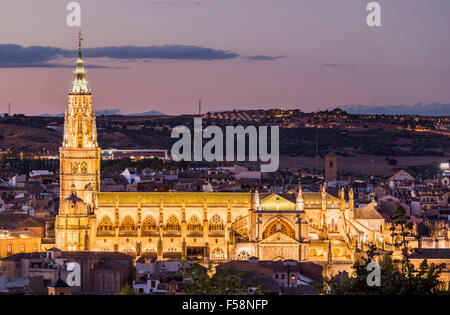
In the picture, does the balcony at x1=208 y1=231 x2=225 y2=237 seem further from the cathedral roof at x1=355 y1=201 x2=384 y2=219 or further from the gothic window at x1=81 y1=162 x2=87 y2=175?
the gothic window at x1=81 y1=162 x2=87 y2=175

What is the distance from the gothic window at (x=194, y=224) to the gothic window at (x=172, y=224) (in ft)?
3.07

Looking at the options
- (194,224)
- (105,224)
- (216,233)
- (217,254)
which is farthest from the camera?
(194,224)

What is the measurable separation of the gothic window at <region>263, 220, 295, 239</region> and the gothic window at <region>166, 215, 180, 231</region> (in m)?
7.35

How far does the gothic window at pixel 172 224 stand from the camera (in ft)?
294

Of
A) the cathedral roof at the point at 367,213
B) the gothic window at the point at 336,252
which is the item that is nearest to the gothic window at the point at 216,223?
the gothic window at the point at 336,252

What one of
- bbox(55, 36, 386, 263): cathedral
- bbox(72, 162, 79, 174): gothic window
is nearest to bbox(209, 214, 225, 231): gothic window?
bbox(55, 36, 386, 263): cathedral

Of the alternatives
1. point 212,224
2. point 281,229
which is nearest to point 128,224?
point 212,224

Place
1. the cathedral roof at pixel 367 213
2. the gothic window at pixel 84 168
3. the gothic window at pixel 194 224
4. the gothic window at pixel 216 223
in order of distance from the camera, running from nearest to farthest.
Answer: the gothic window at pixel 216 223
the gothic window at pixel 194 224
the cathedral roof at pixel 367 213
the gothic window at pixel 84 168

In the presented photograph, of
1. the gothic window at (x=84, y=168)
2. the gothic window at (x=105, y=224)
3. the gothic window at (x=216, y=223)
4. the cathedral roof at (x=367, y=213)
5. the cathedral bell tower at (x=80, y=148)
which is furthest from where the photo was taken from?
the gothic window at (x=84, y=168)

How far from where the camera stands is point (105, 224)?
8931 cm

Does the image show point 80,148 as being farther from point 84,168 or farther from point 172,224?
point 172,224

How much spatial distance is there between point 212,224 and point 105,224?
8.21m

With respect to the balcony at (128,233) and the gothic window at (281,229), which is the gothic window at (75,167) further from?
the gothic window at (281,229)
